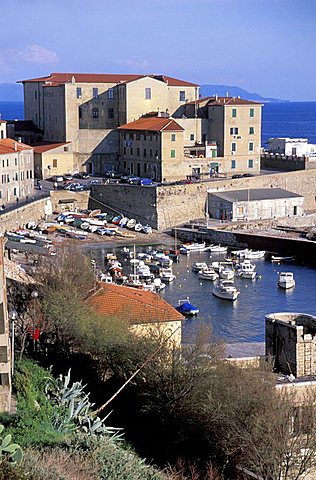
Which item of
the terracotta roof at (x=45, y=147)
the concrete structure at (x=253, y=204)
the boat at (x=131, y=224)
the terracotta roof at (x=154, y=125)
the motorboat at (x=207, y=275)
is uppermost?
the terracotta roof at (x=154, y=125)

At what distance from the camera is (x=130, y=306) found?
1781 centimetres

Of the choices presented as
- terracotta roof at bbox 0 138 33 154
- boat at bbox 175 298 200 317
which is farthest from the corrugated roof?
boat at bbox 175 298 200 317

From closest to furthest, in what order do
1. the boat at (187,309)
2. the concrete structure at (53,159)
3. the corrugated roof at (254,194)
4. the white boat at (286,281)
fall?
the boat at (187,309), the white boat at (286,281), the corrugated roof at (254,194), the concrete structure at (53,159)

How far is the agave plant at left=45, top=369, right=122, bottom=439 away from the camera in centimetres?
1245

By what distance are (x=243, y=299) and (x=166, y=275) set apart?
143 inches

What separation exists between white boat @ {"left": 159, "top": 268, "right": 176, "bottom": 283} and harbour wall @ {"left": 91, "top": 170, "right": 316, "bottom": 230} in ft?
28.3

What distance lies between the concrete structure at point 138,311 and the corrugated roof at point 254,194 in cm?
2192

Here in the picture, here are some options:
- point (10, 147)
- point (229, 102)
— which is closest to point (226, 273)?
point (10, 147)

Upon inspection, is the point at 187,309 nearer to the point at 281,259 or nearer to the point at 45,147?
the point at 281,259

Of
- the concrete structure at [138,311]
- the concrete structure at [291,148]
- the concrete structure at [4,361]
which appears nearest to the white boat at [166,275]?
the concrete structure at [138,311]

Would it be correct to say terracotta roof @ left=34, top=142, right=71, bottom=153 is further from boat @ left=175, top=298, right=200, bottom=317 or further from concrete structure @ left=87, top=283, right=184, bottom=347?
concrete structure @ left=87, top=283, right=184, bottom=347

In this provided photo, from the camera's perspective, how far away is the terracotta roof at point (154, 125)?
42.3 meters

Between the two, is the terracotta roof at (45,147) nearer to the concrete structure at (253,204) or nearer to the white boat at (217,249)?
the concrete structure at (253,204)

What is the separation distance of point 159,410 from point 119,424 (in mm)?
676
